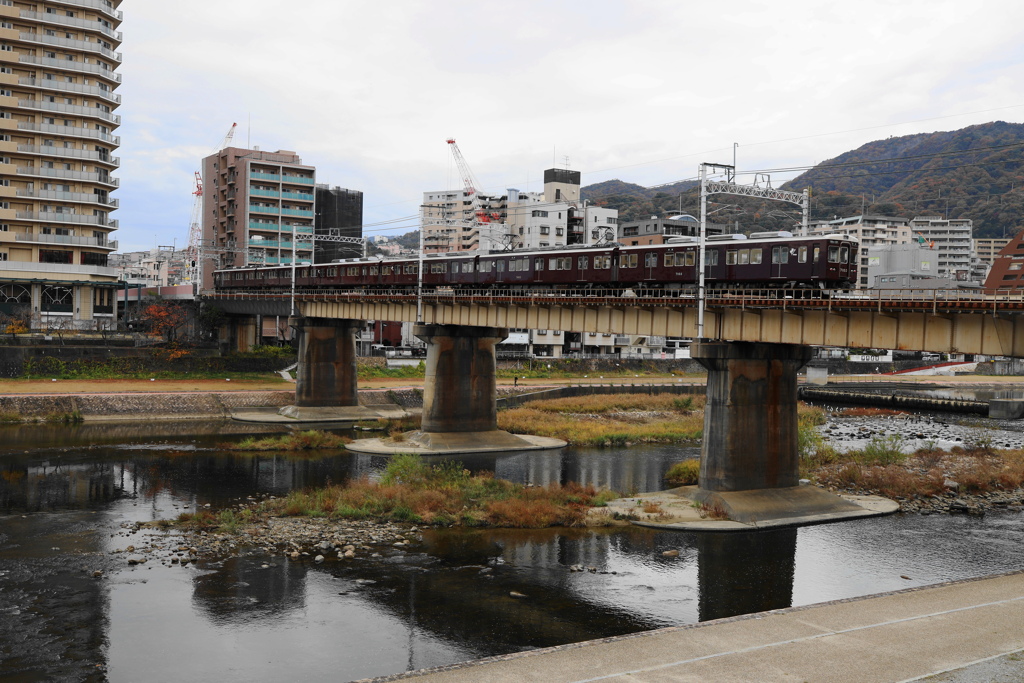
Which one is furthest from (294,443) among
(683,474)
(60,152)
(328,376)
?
(60,152)

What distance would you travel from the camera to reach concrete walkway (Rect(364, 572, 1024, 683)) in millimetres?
16641

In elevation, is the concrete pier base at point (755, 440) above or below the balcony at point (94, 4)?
below

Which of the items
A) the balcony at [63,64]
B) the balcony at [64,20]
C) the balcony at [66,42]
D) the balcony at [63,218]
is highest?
the balcony at [64,20]

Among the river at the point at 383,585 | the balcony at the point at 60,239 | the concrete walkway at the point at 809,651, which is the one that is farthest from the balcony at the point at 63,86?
the concrete walkway at the point at 809,651

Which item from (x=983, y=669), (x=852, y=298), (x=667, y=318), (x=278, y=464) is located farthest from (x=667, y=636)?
(x=278, y=464)

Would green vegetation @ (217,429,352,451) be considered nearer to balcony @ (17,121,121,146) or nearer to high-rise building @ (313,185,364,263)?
balcony @ (17,121,121,146)

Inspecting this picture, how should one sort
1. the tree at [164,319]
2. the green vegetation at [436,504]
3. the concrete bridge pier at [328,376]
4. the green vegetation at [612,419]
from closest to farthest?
the green vegetation at [436,504] → the green vegetation at [612,419] → the concrete bridge pier at [328,376] → the tree at [164,319]

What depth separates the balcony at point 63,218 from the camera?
85562 millimetres

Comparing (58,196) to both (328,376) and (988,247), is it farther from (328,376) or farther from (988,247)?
Result: (988,247)

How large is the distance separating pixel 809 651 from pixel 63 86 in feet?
297

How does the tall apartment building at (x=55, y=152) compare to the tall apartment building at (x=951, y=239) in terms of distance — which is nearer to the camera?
the tall apartment building at (x=55, y=152)

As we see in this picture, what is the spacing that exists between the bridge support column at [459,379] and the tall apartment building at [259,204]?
67340mm

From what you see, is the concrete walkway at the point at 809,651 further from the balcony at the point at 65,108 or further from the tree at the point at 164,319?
the balcony at the point at 65,108

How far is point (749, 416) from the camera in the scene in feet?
119
